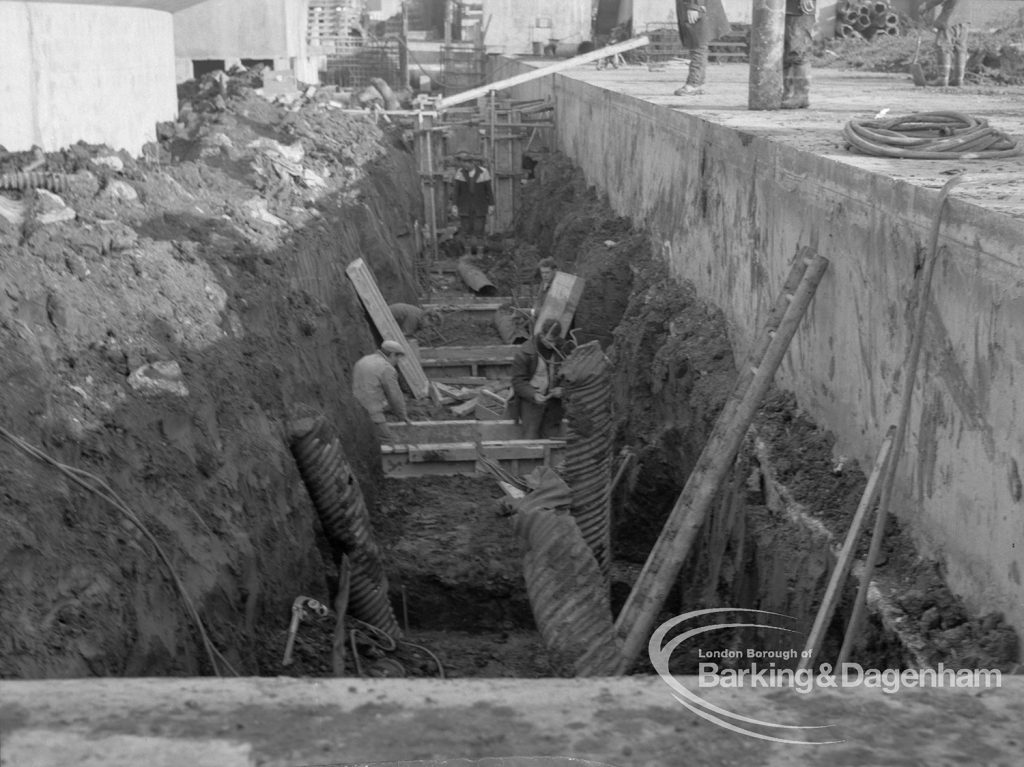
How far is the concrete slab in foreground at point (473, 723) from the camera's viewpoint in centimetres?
232

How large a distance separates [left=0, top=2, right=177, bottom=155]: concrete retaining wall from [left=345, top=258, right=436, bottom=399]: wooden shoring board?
10.0ft

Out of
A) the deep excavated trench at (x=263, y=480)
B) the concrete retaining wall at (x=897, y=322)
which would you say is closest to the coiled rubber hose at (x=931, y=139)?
the concrete retaining wall at (x=897, y=322)

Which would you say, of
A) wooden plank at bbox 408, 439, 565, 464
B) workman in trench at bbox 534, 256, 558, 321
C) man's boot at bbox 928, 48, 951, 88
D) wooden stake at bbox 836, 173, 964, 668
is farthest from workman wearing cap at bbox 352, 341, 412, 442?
man's boot at bbox 928, 48, 951, 88

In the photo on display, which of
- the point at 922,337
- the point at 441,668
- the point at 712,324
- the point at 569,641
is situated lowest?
the point at 441,668

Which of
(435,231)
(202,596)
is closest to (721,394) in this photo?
(202,596)

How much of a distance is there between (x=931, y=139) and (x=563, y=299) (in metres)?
6.36

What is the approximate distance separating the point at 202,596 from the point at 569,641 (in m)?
1.90

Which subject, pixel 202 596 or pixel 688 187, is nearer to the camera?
pixel 202 596

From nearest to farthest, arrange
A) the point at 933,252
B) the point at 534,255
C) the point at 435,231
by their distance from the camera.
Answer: the point at 933,252 < the point at 534,255 < the point at 435,231

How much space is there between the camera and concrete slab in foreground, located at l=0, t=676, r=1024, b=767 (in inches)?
91.3

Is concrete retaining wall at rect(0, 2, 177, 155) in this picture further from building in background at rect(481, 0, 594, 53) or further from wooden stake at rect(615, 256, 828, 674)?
building in background at rect(481, 0, 594, 53)

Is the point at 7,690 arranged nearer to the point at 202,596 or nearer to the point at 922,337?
the point at 202,596

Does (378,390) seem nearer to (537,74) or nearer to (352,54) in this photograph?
(537,74)

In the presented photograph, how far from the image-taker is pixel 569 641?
6.21 meters
